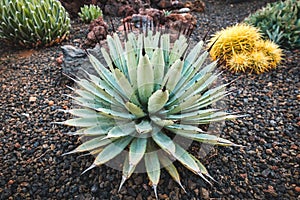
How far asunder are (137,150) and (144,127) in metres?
0.15

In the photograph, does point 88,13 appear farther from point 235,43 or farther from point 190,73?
point 190,73

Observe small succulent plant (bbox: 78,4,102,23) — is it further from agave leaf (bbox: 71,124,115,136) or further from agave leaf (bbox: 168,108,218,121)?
agave leaf (bbox: 168,108,218,121)

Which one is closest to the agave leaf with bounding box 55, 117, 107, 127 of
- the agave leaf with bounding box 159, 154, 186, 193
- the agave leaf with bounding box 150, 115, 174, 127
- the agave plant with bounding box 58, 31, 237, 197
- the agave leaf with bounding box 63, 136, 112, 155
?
the agave plant with bounding box 58, 31, 237, 197

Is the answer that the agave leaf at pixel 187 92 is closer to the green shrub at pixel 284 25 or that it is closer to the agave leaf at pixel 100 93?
the agave leaf at pixel 100 93

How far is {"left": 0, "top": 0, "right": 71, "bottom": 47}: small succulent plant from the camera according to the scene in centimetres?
329

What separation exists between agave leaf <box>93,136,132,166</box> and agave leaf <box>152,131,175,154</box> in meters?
0.18

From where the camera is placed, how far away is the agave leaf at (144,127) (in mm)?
1592

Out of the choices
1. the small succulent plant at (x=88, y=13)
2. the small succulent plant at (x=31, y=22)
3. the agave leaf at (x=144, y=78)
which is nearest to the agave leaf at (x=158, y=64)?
the agave leaf at (x=144, y=78)

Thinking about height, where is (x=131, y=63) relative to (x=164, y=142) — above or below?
above

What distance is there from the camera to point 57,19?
11.6ft

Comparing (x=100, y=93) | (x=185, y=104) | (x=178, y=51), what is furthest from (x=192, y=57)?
(x=100, y=93)

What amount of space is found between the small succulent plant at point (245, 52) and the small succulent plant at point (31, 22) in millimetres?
1988

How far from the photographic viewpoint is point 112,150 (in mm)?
1733

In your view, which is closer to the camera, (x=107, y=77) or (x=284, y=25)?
(x=107, y=77)
